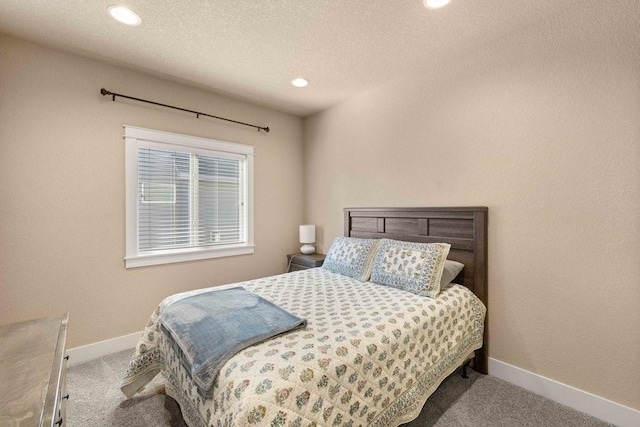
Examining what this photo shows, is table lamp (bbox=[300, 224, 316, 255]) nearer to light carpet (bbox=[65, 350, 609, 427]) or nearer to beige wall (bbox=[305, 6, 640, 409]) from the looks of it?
beige wall (bbox=[305, 6, 640, 409])

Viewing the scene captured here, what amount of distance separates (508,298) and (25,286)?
3772 mm

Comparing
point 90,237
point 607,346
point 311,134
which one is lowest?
point 607,346

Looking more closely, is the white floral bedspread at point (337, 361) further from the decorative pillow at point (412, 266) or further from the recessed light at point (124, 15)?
the recessed light at point (124, 15)

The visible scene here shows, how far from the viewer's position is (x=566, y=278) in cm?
188

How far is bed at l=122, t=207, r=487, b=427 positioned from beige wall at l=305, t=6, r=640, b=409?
0.20 metres

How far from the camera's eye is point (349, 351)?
1315 mm

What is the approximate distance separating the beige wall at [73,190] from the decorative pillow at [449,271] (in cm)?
247

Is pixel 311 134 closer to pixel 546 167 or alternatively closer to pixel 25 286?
pixel 546 167

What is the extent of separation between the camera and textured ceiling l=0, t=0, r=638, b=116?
71.4 inches

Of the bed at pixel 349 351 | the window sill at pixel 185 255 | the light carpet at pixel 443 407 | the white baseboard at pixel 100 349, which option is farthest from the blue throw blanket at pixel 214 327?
the white baseboard at pixel 100 349

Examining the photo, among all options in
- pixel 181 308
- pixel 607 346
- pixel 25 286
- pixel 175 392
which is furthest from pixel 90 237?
pixel 607 346

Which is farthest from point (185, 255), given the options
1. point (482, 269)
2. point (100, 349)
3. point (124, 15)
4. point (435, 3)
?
point (435, 3)

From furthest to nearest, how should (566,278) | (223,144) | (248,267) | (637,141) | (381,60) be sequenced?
(248,267) → (223,144) → (381,60) → (566,278) → (637,141)

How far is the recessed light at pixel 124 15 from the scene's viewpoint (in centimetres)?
182
